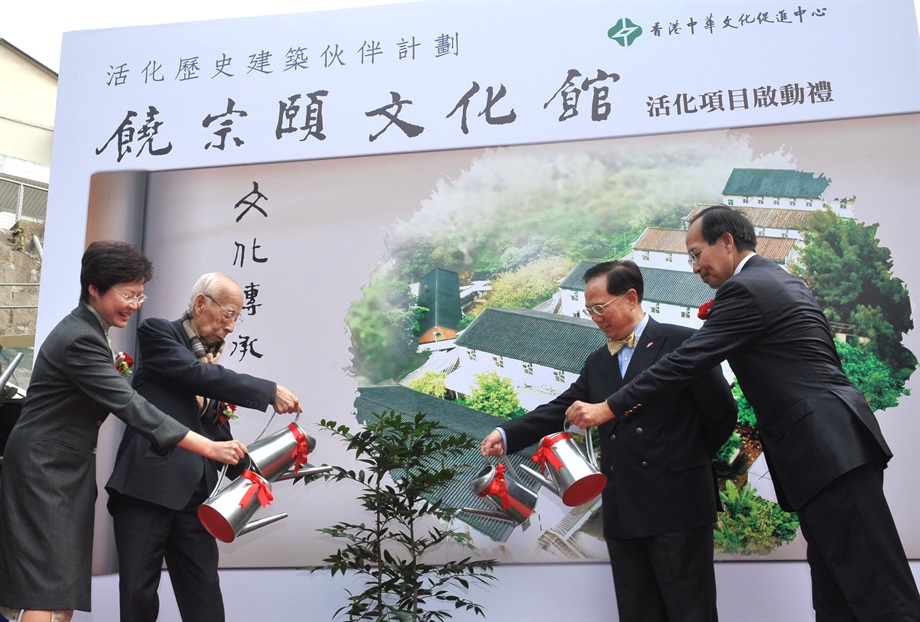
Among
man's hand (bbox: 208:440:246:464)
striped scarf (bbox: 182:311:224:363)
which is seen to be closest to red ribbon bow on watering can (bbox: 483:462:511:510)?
man's hand (bbox: 208:440:246:464)

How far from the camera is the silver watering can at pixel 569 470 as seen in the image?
90.4 inches

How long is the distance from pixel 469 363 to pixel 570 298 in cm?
47

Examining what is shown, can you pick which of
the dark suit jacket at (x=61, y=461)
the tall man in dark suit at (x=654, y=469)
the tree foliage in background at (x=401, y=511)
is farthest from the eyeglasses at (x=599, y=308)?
the dark suit jacket at (x=61, y=461)

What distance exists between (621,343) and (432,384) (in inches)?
34.4

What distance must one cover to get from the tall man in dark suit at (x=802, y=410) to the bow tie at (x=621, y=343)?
0.24 meters

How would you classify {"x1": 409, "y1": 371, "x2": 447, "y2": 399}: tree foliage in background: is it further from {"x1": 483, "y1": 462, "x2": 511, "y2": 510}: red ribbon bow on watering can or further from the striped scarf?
the striped scarf

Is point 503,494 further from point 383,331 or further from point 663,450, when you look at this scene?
point 383,331

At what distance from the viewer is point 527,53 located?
316 cm

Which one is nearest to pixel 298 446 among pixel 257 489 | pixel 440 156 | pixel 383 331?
pixel 257 489

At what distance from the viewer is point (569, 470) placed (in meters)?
2.31

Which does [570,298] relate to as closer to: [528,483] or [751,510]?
[528,483]

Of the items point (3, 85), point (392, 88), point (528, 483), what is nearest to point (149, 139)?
point (392, 88)

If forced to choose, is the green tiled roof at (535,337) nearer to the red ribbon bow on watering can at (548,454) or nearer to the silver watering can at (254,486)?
the red ribbon bow on watering can at (548,454)

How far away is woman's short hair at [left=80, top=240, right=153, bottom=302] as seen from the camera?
7.34ft
